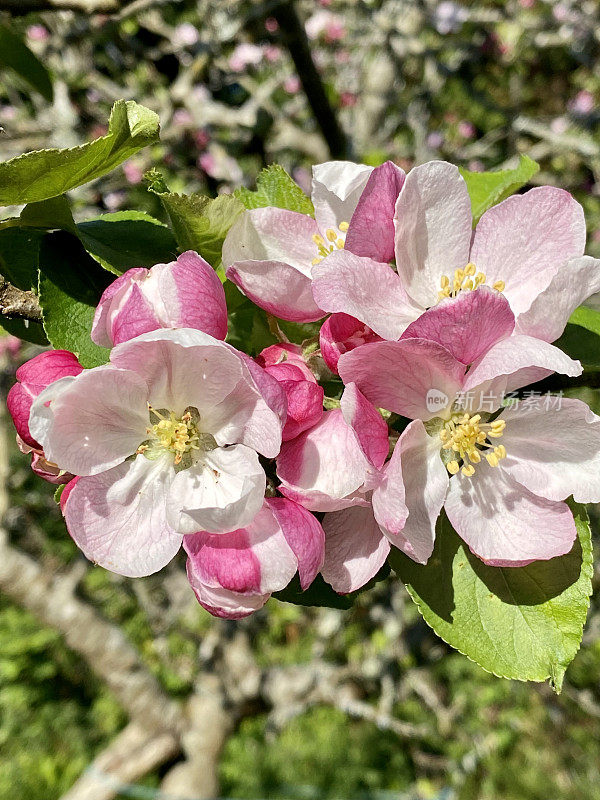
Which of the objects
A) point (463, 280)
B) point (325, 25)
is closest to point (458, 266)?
point (463, 280)

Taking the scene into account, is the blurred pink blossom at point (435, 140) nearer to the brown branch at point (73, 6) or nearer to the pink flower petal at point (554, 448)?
the brown branch at point (73, 6)

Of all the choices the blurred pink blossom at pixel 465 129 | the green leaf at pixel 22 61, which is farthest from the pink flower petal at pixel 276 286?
the blurred pink blossom at pixel 465 129

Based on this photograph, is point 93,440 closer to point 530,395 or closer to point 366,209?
point 366,209

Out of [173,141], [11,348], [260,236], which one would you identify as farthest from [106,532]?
[173,141]

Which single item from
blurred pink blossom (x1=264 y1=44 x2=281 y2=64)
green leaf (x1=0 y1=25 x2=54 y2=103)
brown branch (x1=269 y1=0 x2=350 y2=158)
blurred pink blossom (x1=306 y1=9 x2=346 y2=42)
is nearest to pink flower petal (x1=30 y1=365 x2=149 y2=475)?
green leaf (x1=0 y1=25 x2=54 y2=103)

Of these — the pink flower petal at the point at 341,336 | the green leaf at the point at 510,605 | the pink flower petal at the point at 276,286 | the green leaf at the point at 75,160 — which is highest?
the green leaf at the point at 75,160

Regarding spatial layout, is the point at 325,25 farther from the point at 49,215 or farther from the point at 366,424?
the point at 366,424
